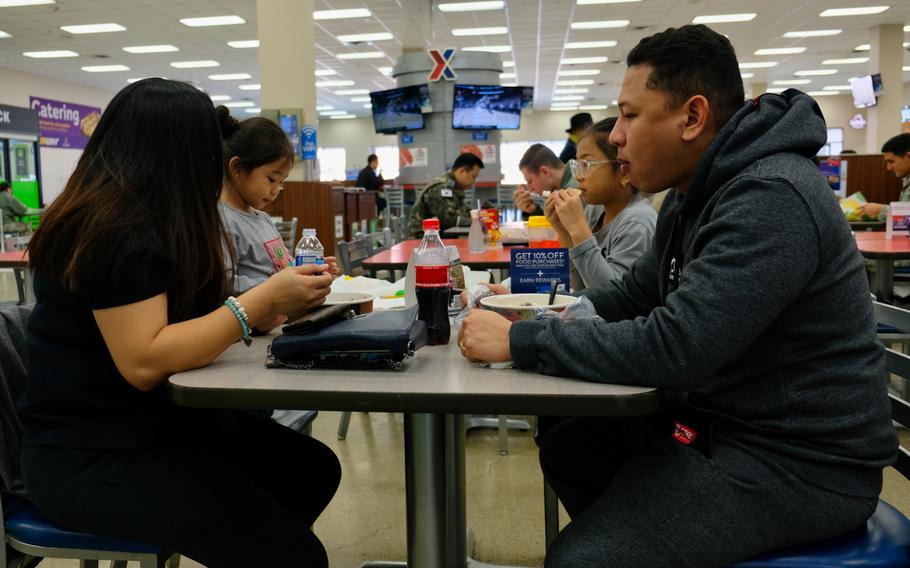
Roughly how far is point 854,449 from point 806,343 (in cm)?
17

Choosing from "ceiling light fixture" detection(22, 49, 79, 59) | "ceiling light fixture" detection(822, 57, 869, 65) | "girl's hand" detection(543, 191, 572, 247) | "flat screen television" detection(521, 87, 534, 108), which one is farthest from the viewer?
"ceiling light fixture" detection(822, 57, 869, 65)

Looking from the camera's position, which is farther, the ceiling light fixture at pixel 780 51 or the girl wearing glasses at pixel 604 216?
the ceiling light fixture at pixel 780 51

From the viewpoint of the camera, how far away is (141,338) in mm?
1106

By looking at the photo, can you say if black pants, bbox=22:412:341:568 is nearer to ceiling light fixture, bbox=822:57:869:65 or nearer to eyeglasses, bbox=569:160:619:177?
eyeglasses, bbox=569:160:619:177

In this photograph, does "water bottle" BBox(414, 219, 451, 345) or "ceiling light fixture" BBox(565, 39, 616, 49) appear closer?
"water bottle" BBox(414, 219, 451, 345)

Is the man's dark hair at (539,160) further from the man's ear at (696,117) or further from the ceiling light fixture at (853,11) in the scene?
the ceiling light fixture at (853,11)

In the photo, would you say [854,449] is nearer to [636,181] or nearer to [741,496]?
[741,496]

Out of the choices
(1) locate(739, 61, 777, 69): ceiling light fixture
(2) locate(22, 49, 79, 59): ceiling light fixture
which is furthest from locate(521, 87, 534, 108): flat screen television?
(2) locate(22, 49, 79, 59): ceiling light fixture

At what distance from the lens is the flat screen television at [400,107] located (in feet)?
34.0

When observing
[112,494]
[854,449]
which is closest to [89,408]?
[112,494]

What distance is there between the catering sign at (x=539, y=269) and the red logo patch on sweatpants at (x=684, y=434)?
0.56m

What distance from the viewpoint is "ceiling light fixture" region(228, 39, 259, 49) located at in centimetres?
1252

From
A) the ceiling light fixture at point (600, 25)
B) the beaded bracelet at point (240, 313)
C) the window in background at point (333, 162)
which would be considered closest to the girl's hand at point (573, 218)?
the beaded bracelet at point (240, 313)

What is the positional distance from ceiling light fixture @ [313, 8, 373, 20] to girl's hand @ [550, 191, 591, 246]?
942 centimetres
